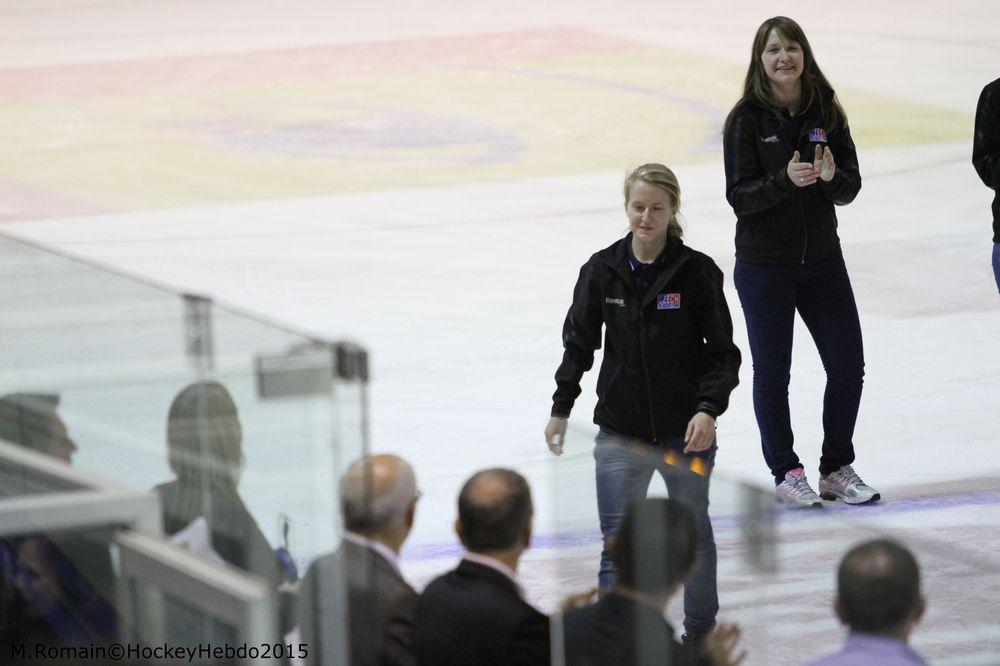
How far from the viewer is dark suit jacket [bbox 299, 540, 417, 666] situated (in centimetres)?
234

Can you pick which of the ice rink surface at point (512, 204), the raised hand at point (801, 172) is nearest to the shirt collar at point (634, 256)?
the raised hand at point (801, 172)

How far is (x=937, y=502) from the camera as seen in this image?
193 inches

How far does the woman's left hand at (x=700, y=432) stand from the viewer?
3820mm

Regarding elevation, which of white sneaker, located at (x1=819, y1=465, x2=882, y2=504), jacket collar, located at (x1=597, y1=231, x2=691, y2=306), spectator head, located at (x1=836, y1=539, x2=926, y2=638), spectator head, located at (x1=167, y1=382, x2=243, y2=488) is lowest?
white sneaker, located at (x1=819, y1=465, x2=882, y2=504)

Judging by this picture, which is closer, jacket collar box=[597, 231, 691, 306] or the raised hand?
jacket collar box=[597, 231, 691, 306]

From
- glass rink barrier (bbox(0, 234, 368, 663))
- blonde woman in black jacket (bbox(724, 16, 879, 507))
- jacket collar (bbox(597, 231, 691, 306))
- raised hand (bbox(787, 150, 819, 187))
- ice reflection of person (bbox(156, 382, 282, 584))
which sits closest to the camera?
glass rink barrier (bbox(0, 234, 368, 663))

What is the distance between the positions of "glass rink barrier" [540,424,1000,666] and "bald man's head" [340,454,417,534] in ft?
0.91

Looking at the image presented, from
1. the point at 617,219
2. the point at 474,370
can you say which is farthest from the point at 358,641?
the point at 617,219

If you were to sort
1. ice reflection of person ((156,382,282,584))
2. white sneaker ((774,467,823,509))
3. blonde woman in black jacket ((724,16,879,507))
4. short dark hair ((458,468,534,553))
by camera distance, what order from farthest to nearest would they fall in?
white sneaker ((774,467,823,509)) → blonde woman in black jacket ((724,16,879,507)) → short dark hair ((458,468,534,553)) → ice reflection of person ((156,382,282,584))

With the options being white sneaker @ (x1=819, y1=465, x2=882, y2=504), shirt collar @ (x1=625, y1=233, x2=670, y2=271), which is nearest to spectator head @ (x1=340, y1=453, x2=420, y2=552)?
shirt collar @ (x1=625, y1=233, x2=670, y2=271)

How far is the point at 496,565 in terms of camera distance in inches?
104

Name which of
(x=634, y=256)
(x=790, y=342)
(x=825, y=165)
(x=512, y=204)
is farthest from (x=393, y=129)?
(x=634, y=256)

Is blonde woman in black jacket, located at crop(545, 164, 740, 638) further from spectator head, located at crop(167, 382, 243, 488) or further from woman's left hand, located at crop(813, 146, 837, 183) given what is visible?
spectator head, located at crop(167, 382, 243, 488)

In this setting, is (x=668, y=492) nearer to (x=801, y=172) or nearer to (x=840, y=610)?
(x=840, y=610)
